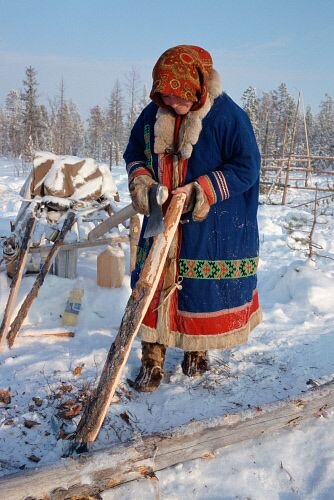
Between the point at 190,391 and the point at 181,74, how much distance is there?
1.93m

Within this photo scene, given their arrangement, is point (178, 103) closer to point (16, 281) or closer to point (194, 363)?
point (194, 363)

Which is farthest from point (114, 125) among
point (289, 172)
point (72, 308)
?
point (72, 308)

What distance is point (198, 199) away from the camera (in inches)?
90.6

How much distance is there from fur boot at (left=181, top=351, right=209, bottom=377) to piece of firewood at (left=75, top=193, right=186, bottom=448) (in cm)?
99

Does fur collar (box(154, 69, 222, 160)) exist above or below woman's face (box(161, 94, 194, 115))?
below

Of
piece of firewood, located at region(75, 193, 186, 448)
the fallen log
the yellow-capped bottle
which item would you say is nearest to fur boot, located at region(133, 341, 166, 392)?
piece of firewood, located at region(75, 193, 186, 448)

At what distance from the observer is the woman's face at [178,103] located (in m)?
2.37

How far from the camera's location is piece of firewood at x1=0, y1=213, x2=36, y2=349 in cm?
365

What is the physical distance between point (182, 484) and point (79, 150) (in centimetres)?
6049

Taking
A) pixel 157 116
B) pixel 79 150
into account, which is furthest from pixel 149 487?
pixel 79 150

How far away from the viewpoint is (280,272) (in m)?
5.63

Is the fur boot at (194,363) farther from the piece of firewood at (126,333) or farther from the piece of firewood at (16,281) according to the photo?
the piece of firewood at (16,281)

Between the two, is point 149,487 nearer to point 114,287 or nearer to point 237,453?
point 237,453

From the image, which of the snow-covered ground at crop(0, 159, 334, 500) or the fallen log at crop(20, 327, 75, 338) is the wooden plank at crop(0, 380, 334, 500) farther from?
the fallen log at crop(20, 327, 75, 338)
